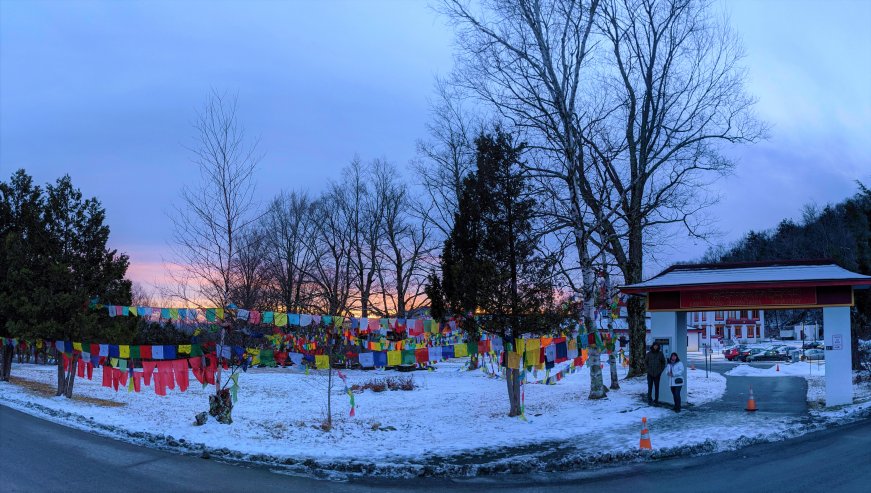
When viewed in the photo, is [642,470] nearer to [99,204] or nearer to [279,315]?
[279,315]

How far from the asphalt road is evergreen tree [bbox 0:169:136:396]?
8.24 meters

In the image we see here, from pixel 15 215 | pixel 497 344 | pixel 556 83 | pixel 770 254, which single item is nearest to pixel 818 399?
pixel 497 344

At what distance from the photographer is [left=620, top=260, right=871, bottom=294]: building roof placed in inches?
613

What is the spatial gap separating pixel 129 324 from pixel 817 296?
20076mm

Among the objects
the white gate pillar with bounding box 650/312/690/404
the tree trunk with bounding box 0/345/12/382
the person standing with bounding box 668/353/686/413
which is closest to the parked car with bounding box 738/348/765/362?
the white gate pillar with bounding box 650/312/690/404

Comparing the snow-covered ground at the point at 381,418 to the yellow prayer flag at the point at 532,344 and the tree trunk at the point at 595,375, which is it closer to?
the tree trunk at the point at 595,375

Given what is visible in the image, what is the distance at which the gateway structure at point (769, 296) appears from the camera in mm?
15695

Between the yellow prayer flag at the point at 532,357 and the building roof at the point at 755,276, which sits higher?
the building roof at the point at 755,276

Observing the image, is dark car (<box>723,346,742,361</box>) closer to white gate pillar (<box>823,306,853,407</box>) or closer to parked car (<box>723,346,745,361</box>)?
parked car (<box>723,346,745,361</box>)

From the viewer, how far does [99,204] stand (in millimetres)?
20469

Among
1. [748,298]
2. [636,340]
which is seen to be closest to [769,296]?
[748,298]

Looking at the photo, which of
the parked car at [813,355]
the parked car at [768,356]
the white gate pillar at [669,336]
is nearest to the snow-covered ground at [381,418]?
the white gate pillar at [669,336]

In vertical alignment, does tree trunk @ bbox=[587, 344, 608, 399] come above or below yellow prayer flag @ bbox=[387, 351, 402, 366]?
below

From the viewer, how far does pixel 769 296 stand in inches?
651
